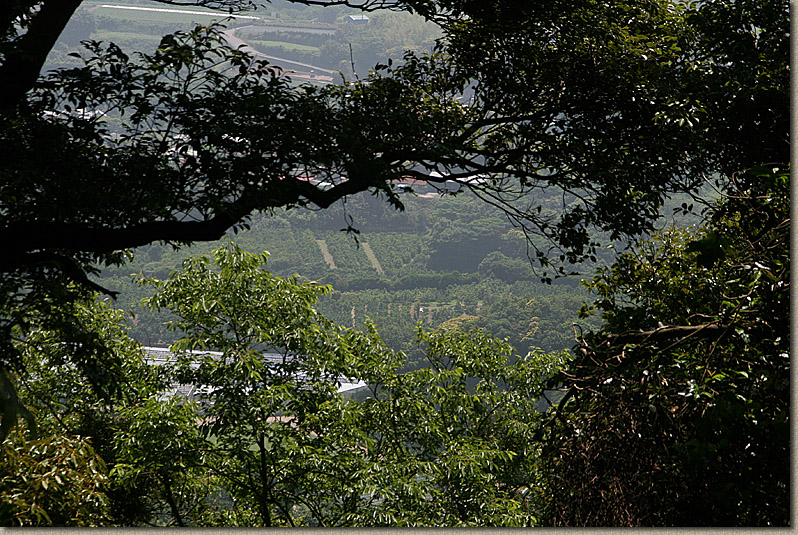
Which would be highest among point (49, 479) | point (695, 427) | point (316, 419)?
point (695, 427)

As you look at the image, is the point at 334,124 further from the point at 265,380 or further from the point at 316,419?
the point at 316,419

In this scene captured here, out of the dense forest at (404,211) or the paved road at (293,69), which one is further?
the paved road at (293,69)

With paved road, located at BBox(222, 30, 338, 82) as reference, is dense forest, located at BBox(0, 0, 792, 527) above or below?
below

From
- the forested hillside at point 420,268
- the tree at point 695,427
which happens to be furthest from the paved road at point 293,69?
the forested hillside at point 420,268

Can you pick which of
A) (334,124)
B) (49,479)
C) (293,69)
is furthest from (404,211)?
(293,69)

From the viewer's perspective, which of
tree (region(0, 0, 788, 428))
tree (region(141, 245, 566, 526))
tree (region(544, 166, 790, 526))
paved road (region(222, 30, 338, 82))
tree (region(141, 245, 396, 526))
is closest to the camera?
tree (region(544, 166, 790, 526))

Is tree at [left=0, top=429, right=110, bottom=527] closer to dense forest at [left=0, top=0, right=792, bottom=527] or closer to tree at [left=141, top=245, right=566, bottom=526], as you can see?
dense forest at [left=0, top=0, right=792, bottom=527]

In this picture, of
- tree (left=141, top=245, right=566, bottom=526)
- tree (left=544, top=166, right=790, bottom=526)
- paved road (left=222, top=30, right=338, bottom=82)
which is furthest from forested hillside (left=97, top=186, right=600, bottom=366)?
tree (left=544, top=166, right=790, bottom=526)

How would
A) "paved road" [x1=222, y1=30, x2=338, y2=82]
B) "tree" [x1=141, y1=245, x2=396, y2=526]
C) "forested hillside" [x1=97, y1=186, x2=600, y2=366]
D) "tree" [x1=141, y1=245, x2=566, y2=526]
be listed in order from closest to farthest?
"paved road" [x1=222, y1=30, x2=338, y2=82] < "tree" [x1=141, y1=245, x2=566, y2=526] < "tree" [x1=141, y1=245, x2=396, y2=526] < "forested hillside" [x1=97, y1=186, x2=600, y2=366]

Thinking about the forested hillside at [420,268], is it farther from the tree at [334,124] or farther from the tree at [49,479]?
the tree at [49,479]

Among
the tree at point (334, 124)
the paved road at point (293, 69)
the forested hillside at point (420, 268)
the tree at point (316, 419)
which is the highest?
the paved road at point (293, 69)
